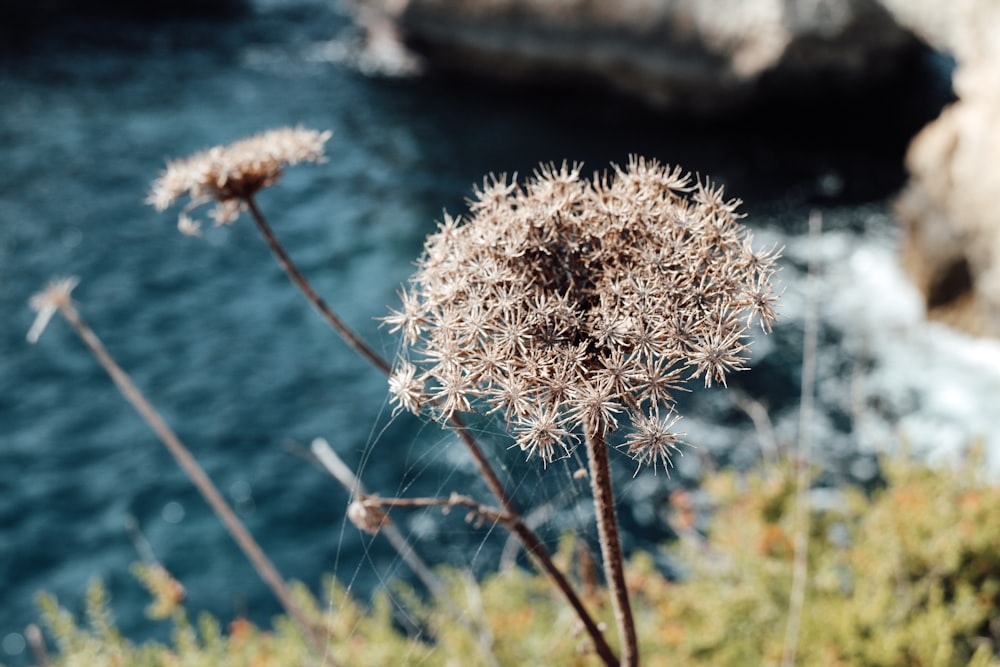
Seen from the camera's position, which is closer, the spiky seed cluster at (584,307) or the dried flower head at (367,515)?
the spiky seed cluster at (584,307)

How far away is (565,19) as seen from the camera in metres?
23.3

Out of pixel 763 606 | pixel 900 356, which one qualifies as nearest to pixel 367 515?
pixel 763 606

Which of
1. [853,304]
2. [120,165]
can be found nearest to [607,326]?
[853,304]

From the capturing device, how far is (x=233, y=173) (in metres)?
2.59

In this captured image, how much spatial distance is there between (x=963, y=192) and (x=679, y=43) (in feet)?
30.1

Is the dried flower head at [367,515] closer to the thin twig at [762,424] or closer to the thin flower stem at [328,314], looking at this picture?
the thin flower stem at [328,314]

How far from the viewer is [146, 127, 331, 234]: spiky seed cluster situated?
2590 mm

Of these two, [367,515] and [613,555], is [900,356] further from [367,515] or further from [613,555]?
[367,515]

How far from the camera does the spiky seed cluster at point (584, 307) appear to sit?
1.59m

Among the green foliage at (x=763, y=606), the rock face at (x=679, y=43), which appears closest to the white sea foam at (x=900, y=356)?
the green foliage at (x=763, y=606)

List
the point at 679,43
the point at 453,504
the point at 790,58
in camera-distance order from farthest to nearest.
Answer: the point at 679,43 → the point at 790,58 → the point at 453,504

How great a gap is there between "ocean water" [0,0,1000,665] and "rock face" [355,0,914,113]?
737 millimetres

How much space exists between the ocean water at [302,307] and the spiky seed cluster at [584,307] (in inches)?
218

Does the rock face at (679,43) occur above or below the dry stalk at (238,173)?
above
